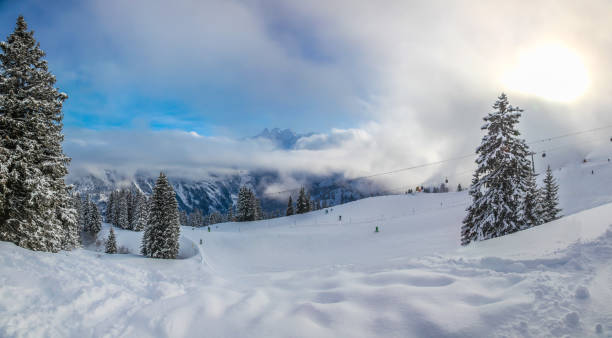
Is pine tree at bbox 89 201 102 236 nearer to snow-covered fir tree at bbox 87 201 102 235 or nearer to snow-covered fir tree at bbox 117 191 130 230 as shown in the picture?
snow-covered fir tree at bbox 87 201 102 235

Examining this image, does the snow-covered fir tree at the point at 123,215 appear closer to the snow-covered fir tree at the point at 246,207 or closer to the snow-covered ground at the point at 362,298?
the snow-covered fir tree at the point at 246,207

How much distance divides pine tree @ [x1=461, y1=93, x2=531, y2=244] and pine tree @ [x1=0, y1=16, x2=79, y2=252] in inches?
1111

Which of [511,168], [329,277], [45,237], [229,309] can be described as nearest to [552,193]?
[511,168]

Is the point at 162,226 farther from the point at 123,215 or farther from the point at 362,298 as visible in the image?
the point at 123,215

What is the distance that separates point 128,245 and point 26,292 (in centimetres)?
5726

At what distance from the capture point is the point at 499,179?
1944 cm

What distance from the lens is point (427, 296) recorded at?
667cm

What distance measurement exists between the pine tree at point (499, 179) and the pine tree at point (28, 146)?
2822 centimetres

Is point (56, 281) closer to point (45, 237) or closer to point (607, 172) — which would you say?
point (45, 237)

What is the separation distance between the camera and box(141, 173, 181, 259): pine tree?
31.4 m

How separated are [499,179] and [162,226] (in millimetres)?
34818

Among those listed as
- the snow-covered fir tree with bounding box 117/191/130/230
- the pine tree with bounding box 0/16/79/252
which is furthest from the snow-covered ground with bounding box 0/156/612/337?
the snow-covered fir tree with bounding box 117/191/130/230

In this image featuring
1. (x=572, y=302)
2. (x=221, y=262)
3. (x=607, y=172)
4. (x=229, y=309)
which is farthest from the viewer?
(x=607, y=172)

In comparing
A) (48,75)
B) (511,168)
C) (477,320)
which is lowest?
(477,320)
